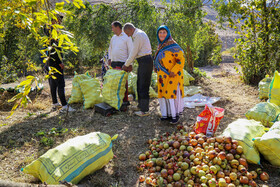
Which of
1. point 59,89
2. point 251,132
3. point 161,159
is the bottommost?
point 161,159

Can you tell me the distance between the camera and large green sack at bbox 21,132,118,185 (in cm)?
200

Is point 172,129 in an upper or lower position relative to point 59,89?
lower

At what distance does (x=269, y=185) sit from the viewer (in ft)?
7.29

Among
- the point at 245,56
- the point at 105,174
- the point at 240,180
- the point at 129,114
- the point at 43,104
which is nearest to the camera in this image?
the point at 240,180

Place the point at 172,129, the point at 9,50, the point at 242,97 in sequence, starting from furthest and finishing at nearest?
the point at 9,50 → the point at 242,97 → the point at 172,129

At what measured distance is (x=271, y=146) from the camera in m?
2.33

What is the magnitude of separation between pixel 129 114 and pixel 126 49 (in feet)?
4.69

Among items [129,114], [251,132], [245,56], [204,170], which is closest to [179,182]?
[204,170]

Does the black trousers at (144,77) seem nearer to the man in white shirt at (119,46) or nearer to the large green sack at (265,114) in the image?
the man in white shirt at (119,46)

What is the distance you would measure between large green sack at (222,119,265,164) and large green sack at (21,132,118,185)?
5.23 ft

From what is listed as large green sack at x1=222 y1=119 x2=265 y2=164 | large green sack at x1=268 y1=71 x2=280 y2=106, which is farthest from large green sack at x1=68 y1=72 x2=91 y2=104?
large green sack at x1=268 y1=71 x2=280 y2=106

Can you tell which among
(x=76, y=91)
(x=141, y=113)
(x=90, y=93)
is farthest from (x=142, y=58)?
(x=76, y=91)

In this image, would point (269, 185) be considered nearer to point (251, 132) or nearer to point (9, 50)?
point (251, 132)

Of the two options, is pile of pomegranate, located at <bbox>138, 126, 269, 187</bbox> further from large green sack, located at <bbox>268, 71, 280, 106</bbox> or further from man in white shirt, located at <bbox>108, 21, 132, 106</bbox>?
man in white shirt, located at <bbox>108, 21, 132, 106</bbox>
